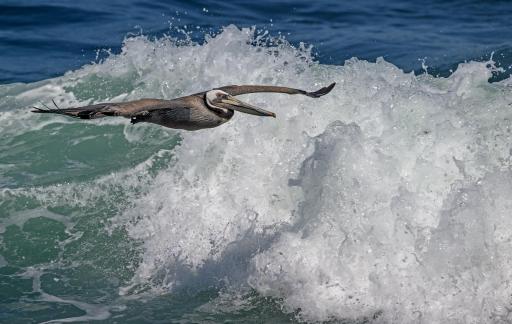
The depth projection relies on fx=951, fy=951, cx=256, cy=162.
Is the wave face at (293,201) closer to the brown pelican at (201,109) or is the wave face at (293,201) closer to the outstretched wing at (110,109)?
the brown pelican at (201,109)

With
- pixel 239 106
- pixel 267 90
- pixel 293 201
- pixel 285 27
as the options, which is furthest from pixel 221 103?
pixel 285 27

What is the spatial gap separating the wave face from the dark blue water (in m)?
3.05

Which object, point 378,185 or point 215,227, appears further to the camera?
point 215,227

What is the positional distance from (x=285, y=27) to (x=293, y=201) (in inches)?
337

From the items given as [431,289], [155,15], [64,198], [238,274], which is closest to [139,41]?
[64,198]

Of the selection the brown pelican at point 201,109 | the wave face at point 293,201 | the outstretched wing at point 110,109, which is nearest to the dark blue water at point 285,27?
the wave face at point 293,201

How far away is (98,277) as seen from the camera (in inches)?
316

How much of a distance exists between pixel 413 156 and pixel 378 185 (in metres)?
0.77

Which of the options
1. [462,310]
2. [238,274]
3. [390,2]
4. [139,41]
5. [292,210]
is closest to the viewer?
[462,310]

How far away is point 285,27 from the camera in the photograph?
54.4 ft

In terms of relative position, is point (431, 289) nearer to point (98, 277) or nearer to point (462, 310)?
point (462, 310)

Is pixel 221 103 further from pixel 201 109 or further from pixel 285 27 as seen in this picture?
pixel 285 27

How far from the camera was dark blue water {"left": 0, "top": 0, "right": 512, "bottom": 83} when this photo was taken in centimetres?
1430

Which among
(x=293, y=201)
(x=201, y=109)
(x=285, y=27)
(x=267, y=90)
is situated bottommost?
(x=293, y=201)
